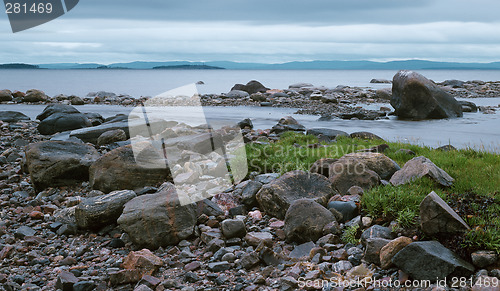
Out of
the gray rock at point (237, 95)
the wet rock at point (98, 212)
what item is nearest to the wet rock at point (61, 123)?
the wet rock at point (98, 212)

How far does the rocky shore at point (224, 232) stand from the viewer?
519 cm

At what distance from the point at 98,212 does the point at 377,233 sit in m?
4.46

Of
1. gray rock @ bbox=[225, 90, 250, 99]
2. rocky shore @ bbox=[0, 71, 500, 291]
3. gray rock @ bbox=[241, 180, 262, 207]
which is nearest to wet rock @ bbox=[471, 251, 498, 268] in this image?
rocky shore @ bbox=[0, 71, 500, 291]

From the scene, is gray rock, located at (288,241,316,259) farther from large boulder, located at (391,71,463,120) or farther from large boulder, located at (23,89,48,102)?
large boulder, located at (23,89,48,102)

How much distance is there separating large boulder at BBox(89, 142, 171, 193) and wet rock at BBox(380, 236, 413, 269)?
5245 mm

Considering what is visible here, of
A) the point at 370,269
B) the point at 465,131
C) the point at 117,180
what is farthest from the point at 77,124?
the point at 465,131

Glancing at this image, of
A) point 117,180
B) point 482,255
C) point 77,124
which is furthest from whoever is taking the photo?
point 77,124

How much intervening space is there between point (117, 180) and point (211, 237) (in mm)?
3094

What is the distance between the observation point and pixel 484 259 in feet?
16.0

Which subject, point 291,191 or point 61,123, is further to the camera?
point 61,123

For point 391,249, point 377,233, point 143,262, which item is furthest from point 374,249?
point 143,262

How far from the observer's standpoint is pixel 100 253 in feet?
21.5

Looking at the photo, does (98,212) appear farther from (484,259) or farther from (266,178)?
(484,259)

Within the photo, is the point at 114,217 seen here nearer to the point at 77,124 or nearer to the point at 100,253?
the point at 100,253
